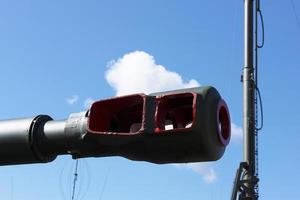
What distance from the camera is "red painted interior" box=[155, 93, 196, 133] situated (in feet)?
11.0

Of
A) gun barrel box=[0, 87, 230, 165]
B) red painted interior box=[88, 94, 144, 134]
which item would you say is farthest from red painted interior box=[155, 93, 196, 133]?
red painted interior box=[88, 94, 144, 134]

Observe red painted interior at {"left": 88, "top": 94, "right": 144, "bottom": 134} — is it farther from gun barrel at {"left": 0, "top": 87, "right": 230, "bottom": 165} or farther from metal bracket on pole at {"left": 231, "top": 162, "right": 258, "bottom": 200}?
metal bracket on pole at {"left": 231, "top": 162, "right": 258, "bottom": 200}

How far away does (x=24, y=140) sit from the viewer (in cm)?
376

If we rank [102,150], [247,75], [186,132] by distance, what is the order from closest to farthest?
[186,132] < [102,150] < [247,75]

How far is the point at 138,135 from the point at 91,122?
0.39m

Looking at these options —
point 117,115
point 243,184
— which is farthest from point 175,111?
point 243,184

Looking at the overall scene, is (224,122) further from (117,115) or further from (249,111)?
(249,111)

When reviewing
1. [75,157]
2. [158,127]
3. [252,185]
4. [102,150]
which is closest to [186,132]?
[158,127]

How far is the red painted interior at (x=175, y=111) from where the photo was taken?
11.0 feet

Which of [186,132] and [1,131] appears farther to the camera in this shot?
[1,131]

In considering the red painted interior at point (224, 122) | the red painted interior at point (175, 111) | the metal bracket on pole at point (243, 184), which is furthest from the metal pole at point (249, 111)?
the red painted interior at point (175, 111)

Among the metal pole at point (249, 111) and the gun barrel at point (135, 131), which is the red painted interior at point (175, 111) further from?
the metal pole at point (249, 111)

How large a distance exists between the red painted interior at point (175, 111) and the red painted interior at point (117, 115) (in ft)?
0.49

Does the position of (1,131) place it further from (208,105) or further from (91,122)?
(208,105)
